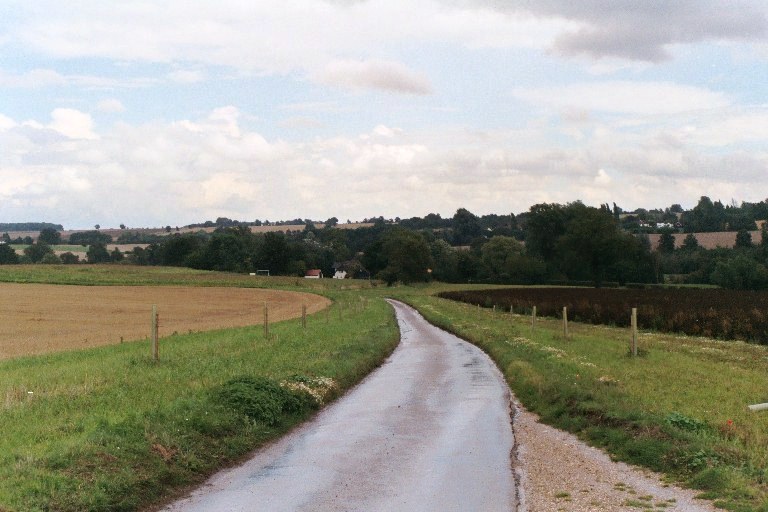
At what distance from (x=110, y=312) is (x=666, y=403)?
4997 centimetres

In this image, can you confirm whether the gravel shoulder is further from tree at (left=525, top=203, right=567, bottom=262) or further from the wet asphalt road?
tree at (left=525, top=203, right=567, bottom=262)

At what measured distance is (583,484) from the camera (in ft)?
33.4

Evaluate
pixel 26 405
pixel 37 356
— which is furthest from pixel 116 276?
pixel 26 405

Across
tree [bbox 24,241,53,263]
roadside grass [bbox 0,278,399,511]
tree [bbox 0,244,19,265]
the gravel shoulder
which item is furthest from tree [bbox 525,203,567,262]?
the gravel shoulder

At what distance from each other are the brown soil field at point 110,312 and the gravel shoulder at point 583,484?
22343 millimetres

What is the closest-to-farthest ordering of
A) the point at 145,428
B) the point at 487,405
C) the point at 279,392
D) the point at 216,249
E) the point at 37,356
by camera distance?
1. the point at 145,428
2. the point at 279,392
3. the point at 487,405
4. the point at 37,356
5. the point at 216,249

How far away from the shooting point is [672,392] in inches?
665

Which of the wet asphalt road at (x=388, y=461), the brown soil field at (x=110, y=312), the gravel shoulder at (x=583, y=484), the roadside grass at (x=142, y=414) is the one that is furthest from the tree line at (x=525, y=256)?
the gravel shoulder at (x=583, y=484)

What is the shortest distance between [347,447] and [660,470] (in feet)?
15.5

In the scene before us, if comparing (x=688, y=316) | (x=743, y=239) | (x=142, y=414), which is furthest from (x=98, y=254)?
(x=142, y=414)

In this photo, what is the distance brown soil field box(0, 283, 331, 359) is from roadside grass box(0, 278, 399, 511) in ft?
33.6

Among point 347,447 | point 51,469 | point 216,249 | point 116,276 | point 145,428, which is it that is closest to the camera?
point 51,469

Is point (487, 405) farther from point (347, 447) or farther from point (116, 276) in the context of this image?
point (116, 276)

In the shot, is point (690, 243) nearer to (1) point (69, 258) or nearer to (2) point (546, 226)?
(2) point (546, 226)
